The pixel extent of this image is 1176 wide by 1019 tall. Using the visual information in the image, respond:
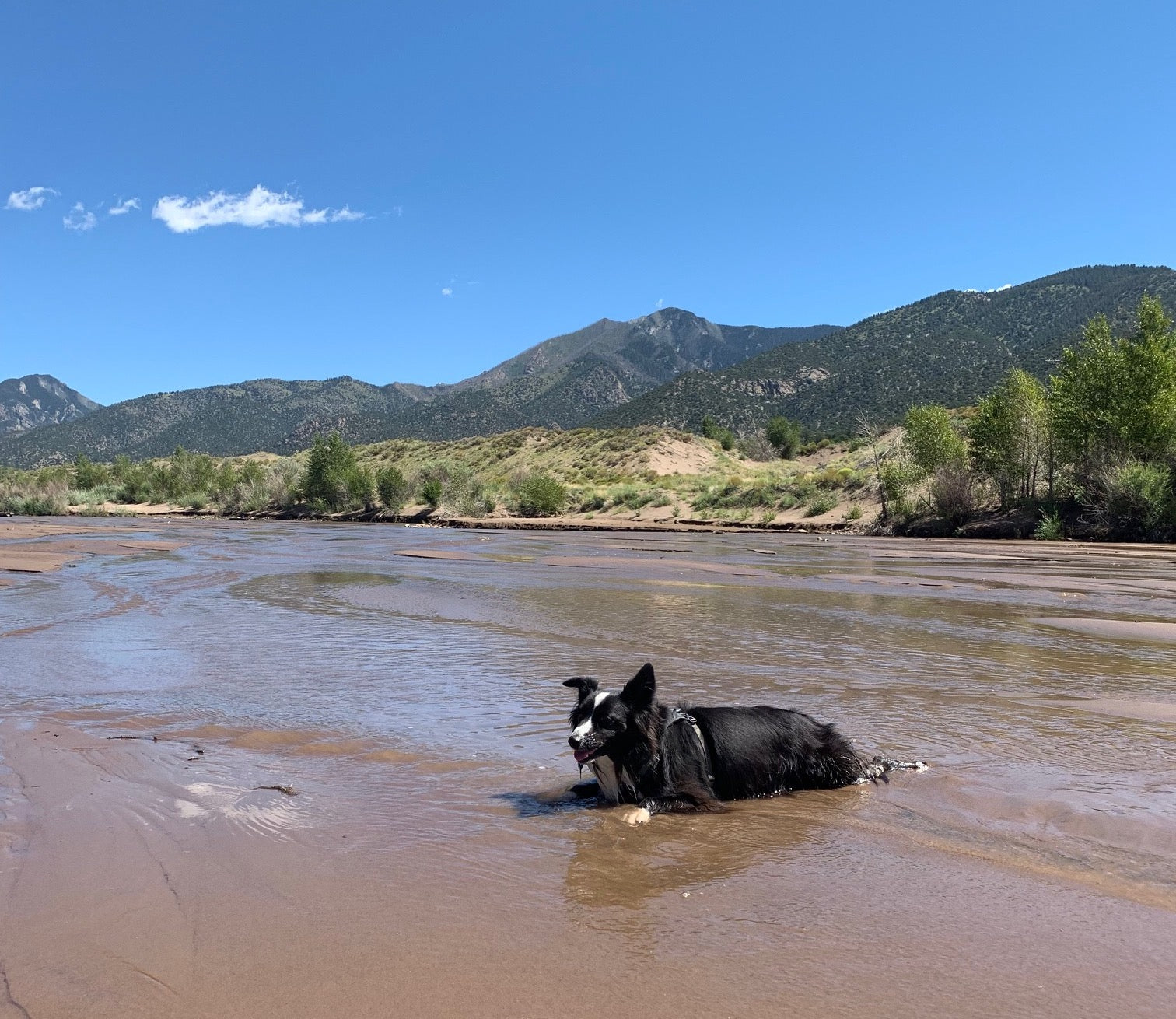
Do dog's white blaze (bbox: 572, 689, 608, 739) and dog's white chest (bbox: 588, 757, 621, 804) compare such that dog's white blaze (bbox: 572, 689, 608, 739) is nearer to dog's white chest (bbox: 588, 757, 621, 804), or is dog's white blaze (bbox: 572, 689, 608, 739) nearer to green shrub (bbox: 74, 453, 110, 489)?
dog's white chest (bbox: 588, 757, 621, 804)

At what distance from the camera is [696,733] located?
5539 millimetres

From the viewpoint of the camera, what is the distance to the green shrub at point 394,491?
67062 millimetres

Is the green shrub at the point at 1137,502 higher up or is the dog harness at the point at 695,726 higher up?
the green shrub at the point at 1137,502

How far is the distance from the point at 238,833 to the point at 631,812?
225 centimetres

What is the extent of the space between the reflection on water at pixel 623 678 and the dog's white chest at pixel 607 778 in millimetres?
227

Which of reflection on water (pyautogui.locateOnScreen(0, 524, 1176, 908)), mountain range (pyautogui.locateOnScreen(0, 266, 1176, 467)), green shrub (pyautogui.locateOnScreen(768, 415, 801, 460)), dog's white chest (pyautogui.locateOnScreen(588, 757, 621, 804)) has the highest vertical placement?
mountain range (pyautogui.locateOnScreen(0, 266, 1176, 467))

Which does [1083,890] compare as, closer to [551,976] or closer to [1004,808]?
[1004,808]

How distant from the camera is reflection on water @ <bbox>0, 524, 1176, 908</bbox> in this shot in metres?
4.84

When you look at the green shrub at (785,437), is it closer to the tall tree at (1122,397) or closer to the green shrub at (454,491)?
the green shrub at (454,491)

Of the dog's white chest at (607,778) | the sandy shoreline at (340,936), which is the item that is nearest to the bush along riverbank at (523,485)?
the dog's white chest at (607,778)

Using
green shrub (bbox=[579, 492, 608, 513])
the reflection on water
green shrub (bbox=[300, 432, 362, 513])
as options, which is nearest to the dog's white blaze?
the reflection on water

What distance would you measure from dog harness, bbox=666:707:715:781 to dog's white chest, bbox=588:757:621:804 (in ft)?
1.46

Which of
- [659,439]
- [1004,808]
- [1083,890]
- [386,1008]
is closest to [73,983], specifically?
[386,1008]

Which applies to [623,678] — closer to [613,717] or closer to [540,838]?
[613,717]
